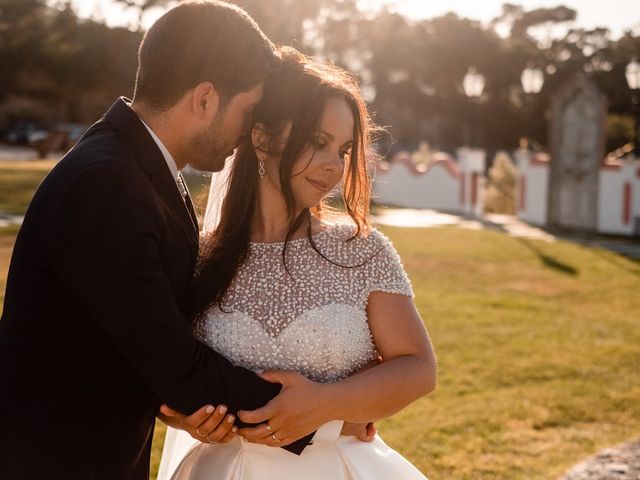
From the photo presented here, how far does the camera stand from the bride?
2592 millimetres

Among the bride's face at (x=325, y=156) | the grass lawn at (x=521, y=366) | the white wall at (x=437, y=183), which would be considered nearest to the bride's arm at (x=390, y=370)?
the bride's face at (x=325, y=156)

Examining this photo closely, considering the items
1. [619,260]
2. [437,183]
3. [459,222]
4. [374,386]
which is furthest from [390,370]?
[437,183]

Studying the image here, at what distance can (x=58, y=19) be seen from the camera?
47906 millimetres

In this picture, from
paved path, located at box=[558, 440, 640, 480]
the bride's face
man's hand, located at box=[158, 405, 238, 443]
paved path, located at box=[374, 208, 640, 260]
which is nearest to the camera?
man's hand, located at box=[158, 405, 238, 443]

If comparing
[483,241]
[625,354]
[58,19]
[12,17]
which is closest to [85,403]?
[625,354]

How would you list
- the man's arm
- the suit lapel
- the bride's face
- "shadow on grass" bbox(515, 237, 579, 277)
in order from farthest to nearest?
"shadow on grass" bbox(515, 237, 579, 277) → the bride's face → the suit lapel → the man's arm

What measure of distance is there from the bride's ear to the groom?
0.21 metres

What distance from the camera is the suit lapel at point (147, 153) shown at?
235 centimetres

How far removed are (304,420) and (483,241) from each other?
14.8 m

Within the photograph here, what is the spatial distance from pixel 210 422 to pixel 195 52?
103cm

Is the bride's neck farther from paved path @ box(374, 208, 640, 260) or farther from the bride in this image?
paved path @ box(374, 208, 640, 260)

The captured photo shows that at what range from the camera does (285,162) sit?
9.02 ft

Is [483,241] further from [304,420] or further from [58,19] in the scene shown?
[58,19]

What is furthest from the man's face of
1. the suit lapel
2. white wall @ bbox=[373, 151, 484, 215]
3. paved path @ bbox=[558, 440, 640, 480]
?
white wall @ bbox=[373, 151, 484, 215]
